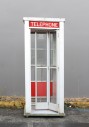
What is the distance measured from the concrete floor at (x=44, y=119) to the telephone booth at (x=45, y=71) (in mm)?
167

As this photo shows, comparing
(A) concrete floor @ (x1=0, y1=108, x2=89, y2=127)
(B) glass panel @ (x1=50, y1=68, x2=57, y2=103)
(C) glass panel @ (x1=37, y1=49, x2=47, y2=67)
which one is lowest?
(A) concrete floor @ (x1=0, y1=108, x2=89, y2=127)

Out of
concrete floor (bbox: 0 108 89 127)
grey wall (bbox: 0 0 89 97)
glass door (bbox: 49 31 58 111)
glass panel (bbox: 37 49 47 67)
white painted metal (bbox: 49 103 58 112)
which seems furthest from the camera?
grey wall (bbox: 0 0 89 97)

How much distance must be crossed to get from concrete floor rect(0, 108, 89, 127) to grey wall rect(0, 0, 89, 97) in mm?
866

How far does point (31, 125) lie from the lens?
748cm

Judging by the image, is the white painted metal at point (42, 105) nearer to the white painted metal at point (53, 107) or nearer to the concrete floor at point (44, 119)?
the white painted metal at point (53, 107)

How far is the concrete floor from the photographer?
763 centimetres

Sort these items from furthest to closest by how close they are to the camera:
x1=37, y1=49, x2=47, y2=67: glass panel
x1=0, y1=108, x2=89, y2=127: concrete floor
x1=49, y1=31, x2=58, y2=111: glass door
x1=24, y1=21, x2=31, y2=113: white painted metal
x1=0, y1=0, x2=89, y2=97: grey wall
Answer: x1=0, y1=0, x2=89, y2=97: grey wall → x1=37, y1=49, x2=47, y2=67: glass panel → x1=49, y1=31, x2=58, y2=111: glass door → x1=24, y1=21, x2=31, y2=113: white painted metal → x1=0, y1=108, x2=89, y2=127: concrete floor

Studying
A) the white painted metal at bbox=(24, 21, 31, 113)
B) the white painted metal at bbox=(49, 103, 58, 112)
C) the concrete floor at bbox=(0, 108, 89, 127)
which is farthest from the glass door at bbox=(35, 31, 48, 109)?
the concrete floor at bbox=(0, 108, 89, 127)

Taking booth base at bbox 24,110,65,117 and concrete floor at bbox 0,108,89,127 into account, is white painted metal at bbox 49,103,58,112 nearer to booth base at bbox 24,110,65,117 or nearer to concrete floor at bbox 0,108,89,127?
booth base at bbox 24,110,65,117

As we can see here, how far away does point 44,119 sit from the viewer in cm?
796

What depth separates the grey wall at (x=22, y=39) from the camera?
934 cm

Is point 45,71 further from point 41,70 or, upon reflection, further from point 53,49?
point 53,49

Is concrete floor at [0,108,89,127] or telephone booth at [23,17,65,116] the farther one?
telephone booth at [23,17,65,116]

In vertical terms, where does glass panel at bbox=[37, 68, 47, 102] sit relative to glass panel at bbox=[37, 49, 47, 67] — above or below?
below
